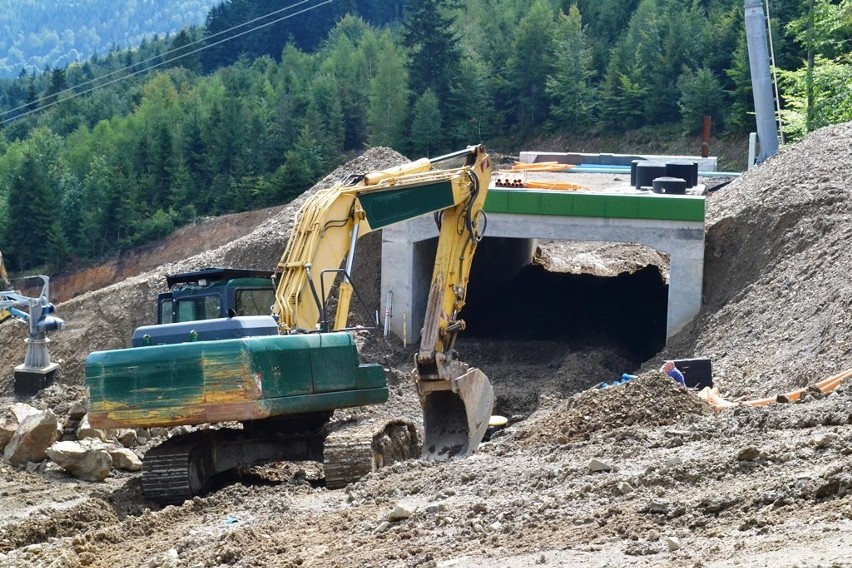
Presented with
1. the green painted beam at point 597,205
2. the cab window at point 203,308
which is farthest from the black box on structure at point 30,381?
the green painted beam at point 597,205

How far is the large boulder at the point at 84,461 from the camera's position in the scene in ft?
56.1

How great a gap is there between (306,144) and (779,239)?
3705 centimetres

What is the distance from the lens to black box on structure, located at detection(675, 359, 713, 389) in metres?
19.4

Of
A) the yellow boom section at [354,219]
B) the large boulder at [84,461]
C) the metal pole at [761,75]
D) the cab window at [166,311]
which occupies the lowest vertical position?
the large boulder at [84,461]

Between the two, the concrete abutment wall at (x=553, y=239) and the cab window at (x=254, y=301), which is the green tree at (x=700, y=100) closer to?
the concrete abutment wall at (x=553, y=239)

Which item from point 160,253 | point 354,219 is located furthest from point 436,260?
point 160,253

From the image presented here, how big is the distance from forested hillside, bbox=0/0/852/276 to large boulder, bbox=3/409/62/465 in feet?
113

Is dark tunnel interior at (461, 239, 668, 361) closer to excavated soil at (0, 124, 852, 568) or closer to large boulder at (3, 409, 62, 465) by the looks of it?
excavated soil at (0, 124, 852, 568)

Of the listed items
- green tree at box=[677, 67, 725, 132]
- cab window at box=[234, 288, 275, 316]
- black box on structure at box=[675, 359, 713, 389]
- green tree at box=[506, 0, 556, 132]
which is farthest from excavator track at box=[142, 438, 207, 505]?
green tree at box=[506, 0, 556, 132]

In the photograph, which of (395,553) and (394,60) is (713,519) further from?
(394,60)

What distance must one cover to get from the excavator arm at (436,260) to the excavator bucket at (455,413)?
1 cm

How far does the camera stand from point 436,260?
16594 mm

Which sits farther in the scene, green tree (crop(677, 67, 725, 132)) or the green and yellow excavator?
green tree (crop(677, 67, 725, 132))

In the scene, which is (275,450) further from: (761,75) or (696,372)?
(761,75)
